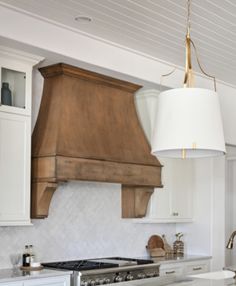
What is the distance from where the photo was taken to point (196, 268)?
6.30m

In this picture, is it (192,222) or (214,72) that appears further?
(192,222)

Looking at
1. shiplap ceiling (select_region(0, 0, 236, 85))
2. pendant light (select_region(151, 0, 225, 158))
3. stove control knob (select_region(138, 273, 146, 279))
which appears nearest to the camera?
pendant light (select_region(151, 0, 225, 158))

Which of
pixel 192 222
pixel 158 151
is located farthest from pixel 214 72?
pixel 158 151

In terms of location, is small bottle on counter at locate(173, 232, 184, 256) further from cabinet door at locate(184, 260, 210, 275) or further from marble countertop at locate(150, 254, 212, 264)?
cabinet door at locate(184, 260, 210, 275)

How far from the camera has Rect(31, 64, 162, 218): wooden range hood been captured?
482cm

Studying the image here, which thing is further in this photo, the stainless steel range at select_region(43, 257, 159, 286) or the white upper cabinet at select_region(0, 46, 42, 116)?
the stainless steel range at select_region(43, 257, 159, 286)

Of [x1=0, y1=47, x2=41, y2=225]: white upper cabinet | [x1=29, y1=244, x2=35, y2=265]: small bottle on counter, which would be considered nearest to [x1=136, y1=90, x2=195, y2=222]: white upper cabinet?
[x1=29, y1=244, x2=35, y2=265]: small bottle on counter

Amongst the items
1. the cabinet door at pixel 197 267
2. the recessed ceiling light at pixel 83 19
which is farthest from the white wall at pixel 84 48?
the cabinet door at pixel 197 267

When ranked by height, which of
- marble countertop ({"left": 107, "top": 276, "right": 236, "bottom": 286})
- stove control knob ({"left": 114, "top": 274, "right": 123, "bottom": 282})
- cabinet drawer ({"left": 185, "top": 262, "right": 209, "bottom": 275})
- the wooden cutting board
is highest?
marble countertop ({"left": 107, "top": 276, "right": 236, "bottom": 286})

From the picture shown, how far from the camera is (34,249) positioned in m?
4.96

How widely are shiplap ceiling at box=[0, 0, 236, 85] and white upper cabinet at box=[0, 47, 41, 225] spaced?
0.55 meters

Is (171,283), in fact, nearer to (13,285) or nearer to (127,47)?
(13,285)

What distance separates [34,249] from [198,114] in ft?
8.88

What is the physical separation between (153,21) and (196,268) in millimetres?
3254
